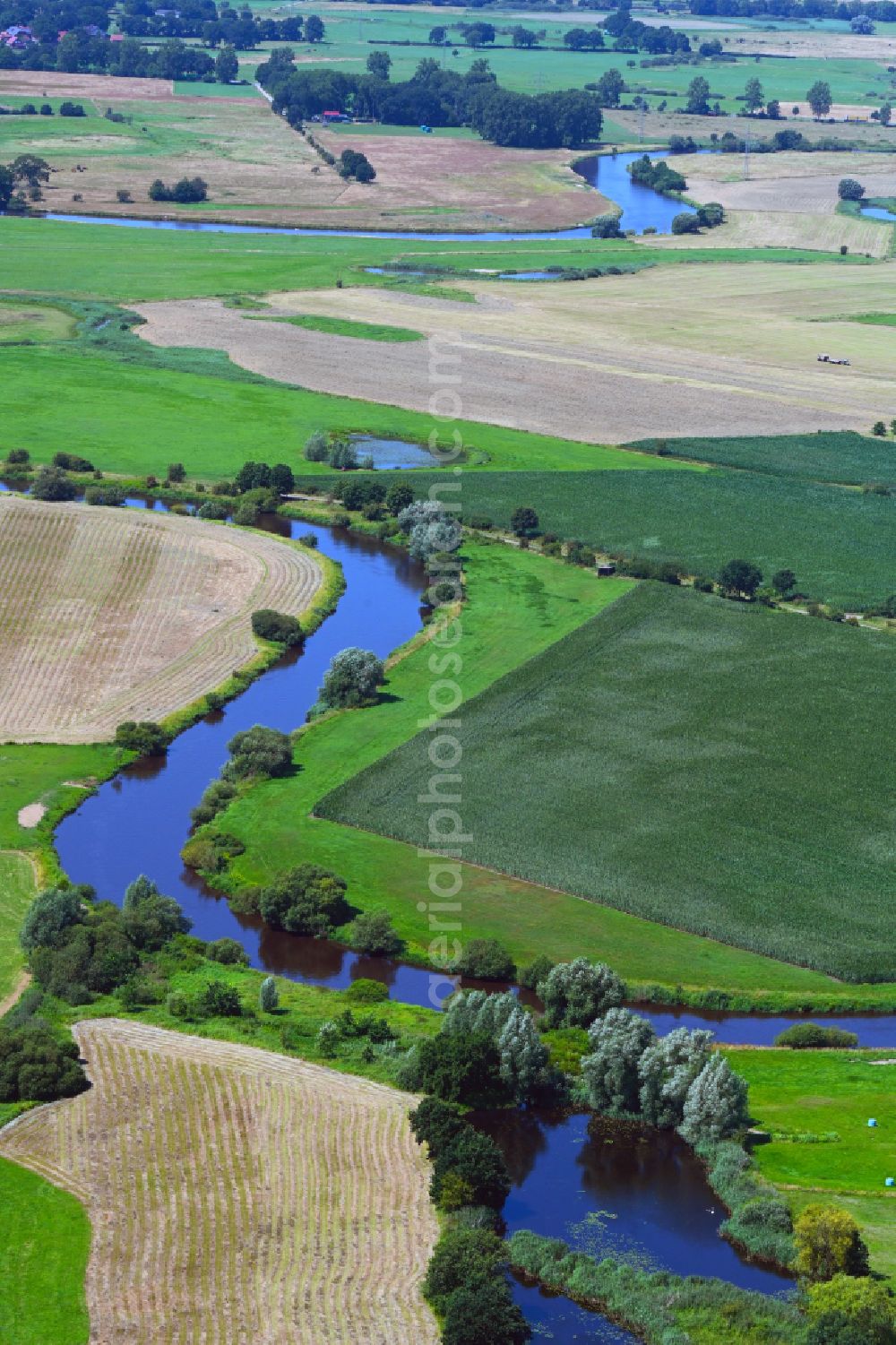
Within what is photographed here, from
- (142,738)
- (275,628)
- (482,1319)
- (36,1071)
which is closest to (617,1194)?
(482,1319)

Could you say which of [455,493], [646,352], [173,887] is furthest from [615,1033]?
[646,352]

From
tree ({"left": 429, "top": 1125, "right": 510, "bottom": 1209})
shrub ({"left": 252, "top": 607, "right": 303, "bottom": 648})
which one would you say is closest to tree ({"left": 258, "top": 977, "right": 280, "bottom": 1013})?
tree ({"left": 429, "top": 1125, "right": 510, "bottom": 1209})

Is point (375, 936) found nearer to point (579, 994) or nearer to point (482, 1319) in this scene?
point (579, 994)

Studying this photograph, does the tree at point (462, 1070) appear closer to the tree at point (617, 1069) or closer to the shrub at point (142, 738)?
the tree at point (617, 1069)

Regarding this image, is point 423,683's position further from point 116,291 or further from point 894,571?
point 116,291

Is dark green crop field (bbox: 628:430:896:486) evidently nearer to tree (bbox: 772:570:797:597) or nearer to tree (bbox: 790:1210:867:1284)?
tree (bbox: 772:570:797:597)

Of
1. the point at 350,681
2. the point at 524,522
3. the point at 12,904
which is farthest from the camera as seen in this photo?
the point at 524,522
